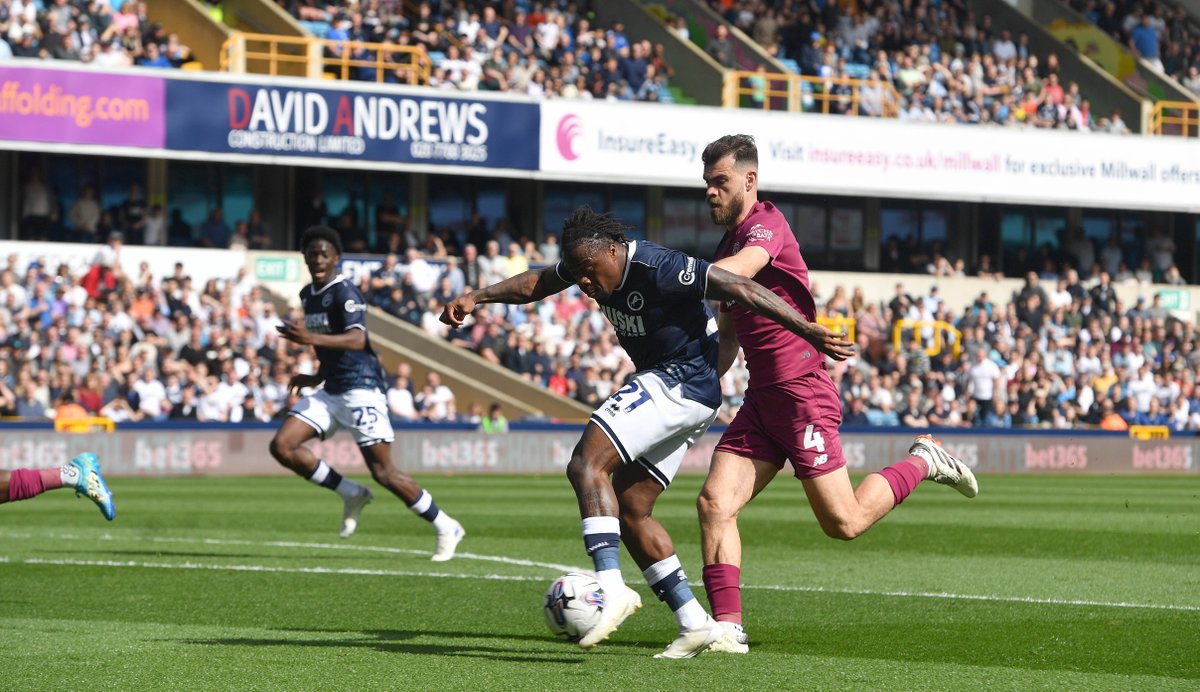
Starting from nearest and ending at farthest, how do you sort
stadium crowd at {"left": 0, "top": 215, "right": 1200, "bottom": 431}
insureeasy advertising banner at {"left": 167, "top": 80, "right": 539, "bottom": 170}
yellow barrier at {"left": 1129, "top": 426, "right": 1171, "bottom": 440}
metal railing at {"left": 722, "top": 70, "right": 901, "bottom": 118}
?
stadium crowd at {"left": 0, "top": 215, "right": 1200, "bottom": 431}
yellow barrier at {"left": 1129, "top": 426, "right": 1171, "bottom": 440}
insureeasy advertising banner at {"left": 167, "top": 80, "right": 539, "bottom": 170}
metal railing at {"left": 722, "top": 70, "right": 901, "bottom": 118}

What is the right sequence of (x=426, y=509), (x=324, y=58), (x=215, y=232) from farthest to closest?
(x=324, y=58)
(x=215, y=232)
(x=426, y=509)

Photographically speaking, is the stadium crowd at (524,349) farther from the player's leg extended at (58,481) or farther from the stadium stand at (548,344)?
the player's leg extended at (58,481)

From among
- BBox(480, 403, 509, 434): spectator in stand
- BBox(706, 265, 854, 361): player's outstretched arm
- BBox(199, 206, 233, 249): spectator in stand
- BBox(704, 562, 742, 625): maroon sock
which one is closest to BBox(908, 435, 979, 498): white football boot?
BBox(704, 562, 742, 625): maroon sock

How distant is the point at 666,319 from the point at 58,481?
3.96 metres

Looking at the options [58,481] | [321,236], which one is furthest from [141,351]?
[58,481]

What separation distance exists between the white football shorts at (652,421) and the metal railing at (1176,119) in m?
35.1

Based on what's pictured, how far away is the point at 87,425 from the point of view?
24188 mm

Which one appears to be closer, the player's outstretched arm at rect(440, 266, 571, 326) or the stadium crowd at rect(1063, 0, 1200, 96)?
the player's outstretched arm at rect(440, 266, 571, 326)

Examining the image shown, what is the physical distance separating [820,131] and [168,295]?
15.1 metres

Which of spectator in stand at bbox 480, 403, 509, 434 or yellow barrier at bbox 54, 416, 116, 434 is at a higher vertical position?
yellow barrier at bbox 54, 416, 116, 434

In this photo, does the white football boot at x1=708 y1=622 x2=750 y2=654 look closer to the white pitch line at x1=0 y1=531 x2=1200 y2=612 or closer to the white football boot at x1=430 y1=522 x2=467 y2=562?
the white pitch line at x1=0 y1=531 x2=1200 y2=612

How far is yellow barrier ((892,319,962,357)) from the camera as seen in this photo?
1334 inches

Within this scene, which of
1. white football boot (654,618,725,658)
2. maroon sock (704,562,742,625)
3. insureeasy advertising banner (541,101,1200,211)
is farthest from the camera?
insureeasy advertising banner (541,101,1200,211)

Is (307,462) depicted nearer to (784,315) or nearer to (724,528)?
(724,528)
